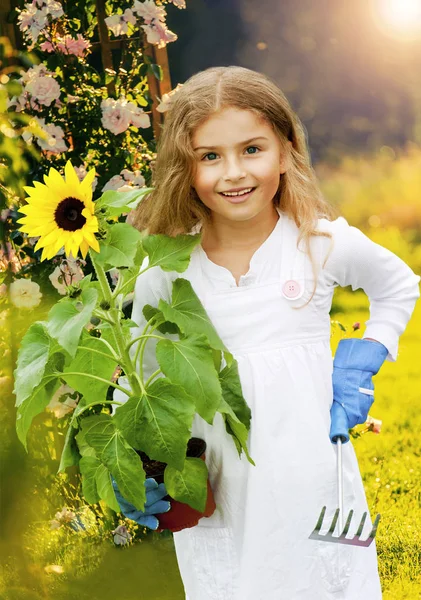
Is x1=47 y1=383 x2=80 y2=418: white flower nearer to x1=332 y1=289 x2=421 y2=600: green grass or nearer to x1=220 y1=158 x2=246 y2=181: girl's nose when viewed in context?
x1=332 y1=289 x2=421 y2=600: green grass

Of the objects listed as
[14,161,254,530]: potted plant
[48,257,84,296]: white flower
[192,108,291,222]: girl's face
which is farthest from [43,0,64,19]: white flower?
[14,161,254,530]: potted plant

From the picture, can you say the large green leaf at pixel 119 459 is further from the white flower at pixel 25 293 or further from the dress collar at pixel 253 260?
the white flower at pixel 25 293

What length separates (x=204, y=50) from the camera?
2729mm

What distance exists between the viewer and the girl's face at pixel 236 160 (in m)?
1.40

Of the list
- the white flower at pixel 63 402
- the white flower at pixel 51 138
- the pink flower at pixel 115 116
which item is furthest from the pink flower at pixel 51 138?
the white flower at pixel 63 402

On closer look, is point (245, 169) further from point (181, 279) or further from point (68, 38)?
point (68, 38)

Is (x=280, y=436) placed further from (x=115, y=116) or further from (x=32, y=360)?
(x=115, y=116)

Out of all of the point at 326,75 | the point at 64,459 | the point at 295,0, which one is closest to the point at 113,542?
the point at 64,459

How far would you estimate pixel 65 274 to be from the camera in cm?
230

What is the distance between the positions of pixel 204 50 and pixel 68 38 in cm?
60

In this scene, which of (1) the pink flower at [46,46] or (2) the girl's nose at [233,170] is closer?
(2) the girl's nose at [233,170]

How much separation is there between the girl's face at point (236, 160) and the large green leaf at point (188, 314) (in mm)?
170

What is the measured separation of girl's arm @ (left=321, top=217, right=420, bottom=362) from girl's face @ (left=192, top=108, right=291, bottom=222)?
17 cm

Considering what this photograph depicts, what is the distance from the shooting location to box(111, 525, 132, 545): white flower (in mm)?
2566
